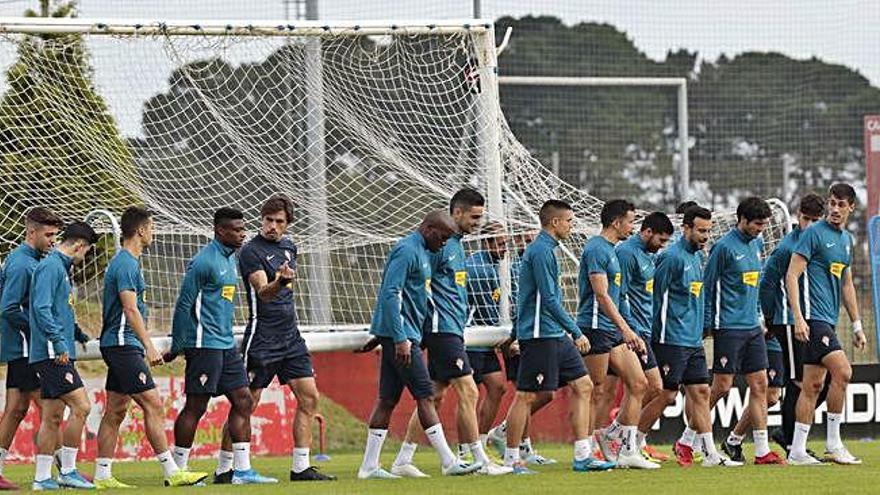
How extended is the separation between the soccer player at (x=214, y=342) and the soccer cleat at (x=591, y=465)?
8.75 feet

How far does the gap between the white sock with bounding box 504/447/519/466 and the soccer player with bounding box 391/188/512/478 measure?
11 cm

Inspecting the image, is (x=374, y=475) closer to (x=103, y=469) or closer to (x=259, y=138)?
(x=103, y=469)

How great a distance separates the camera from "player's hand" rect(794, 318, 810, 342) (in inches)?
698

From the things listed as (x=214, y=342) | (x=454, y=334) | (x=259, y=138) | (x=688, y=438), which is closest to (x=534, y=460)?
(x=688, y=438)

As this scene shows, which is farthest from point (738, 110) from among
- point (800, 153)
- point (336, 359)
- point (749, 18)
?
point (336, 359)

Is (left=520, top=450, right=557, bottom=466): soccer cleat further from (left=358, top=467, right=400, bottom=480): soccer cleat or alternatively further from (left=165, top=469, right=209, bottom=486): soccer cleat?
(left=165, top=469, right=209, bottom=486): soccer cleat

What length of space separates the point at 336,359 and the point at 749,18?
13.9 m

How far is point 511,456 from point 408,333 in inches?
54.8

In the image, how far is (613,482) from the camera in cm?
1619

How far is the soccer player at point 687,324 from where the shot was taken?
721 inches

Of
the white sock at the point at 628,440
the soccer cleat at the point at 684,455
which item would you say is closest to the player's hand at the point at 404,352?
the white sock at the point at 628,440

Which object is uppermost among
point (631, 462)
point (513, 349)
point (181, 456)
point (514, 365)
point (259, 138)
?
point (259, 138)

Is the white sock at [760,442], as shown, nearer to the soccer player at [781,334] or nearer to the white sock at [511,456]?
the soccer player at [781,334]

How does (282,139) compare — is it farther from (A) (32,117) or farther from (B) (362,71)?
(A) (32,117)
